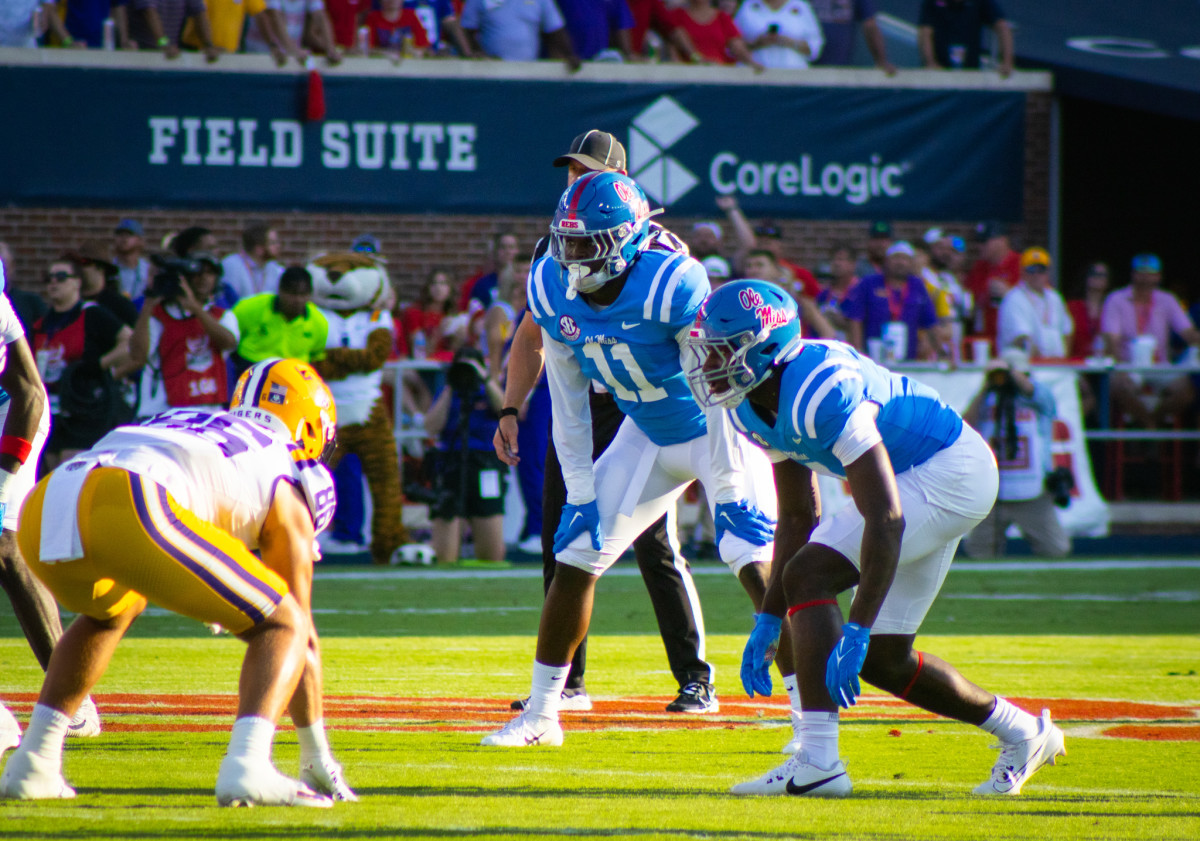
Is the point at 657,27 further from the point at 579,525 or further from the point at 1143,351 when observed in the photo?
the point at 579,525

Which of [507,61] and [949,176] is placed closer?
[507,61]

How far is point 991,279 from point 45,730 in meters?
11.3

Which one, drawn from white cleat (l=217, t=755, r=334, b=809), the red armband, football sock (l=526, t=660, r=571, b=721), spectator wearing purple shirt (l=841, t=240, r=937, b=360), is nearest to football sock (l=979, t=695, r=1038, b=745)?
football sock (l=526, t=660, r=571, b=721)

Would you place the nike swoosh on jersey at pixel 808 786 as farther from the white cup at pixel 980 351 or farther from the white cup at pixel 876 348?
the white cup at pixel 980 351

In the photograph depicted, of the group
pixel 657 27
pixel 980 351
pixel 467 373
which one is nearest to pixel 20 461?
pixel 467 373

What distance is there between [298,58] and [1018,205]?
7.40 meters

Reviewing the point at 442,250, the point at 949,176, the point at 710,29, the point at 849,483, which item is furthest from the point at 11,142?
the point at 849,483

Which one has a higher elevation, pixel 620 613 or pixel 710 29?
pixel 710 29

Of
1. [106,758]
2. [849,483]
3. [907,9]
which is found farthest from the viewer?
[907,9]

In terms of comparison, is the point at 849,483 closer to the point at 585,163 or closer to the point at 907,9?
the point at 585,163

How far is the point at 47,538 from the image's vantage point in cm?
368

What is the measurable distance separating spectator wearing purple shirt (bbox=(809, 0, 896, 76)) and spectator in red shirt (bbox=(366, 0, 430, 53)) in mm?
4238

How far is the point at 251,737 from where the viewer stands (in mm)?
3615

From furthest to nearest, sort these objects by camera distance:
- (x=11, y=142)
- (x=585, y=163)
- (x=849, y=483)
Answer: (x=11, y=142) < (x=585, y=163) < (x=849, y=483)
